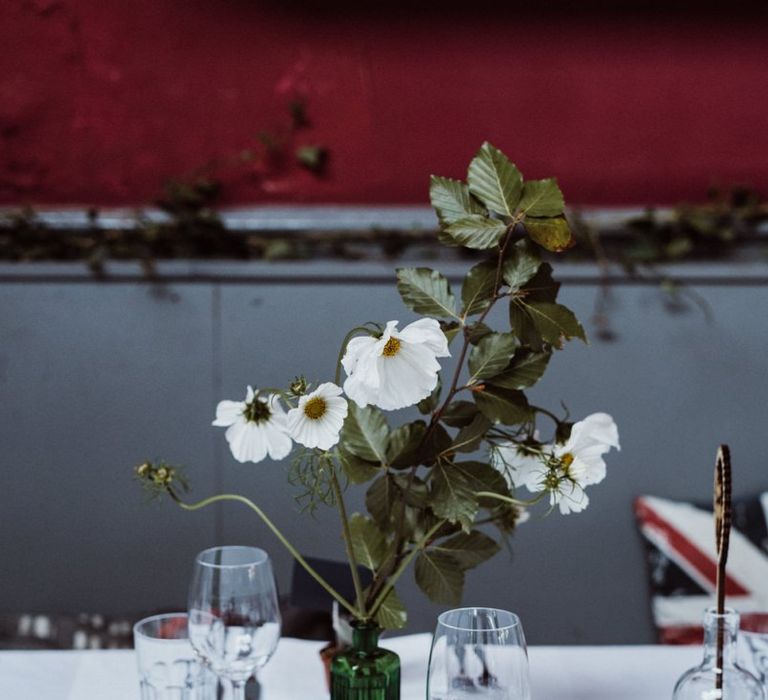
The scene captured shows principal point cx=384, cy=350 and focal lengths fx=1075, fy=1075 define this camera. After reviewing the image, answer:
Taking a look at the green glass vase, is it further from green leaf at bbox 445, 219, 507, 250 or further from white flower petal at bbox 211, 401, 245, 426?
green leaf at bbox 445, 219, 507, 250

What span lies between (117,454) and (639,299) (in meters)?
1.06

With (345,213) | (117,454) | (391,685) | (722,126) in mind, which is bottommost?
(391,685)

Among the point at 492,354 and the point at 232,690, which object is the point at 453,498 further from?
the point at 232,690

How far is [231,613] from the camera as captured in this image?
3.40 feet

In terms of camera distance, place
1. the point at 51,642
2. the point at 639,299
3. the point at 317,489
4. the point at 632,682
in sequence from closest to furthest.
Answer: the point at 317,489, the point at 632,682, the point at 51,642, the point at 639,299

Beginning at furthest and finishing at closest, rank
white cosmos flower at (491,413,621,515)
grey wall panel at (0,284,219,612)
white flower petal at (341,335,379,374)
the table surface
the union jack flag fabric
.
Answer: grey wall panel at (0,284,219,612) → the union jack flag fabric → the table surface → white cosmos flower at (491,413,621,515) → white flower petal at (341,335,379,374)

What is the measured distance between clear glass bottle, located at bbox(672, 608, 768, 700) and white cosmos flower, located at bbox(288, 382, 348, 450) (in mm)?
406

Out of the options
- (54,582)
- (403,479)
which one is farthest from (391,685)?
(54,582)

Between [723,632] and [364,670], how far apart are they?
332 mm

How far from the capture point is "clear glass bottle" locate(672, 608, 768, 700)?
99 centimetres

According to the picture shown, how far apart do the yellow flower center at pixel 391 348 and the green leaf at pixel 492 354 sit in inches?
3.9

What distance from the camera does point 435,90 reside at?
2137 mm

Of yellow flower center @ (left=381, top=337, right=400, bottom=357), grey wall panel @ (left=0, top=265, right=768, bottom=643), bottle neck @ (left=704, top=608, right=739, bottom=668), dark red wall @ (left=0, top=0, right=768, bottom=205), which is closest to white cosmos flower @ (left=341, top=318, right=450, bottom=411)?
yellow flower center @ (left=381, top=337, right=400, bottom=357)

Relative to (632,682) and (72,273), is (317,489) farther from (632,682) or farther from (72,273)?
(72,273)
